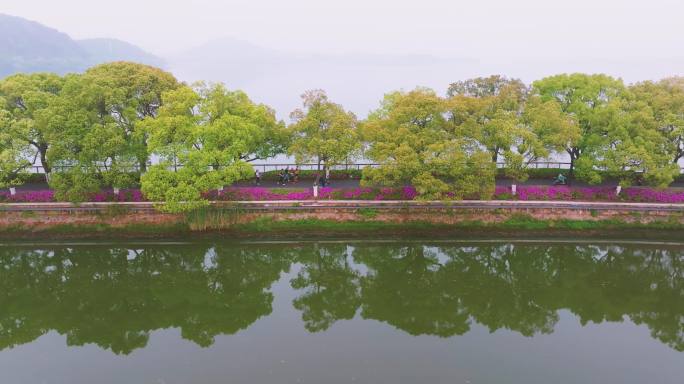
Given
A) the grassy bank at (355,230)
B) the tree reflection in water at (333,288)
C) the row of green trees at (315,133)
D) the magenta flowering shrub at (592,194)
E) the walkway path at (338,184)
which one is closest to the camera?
the tree reflection in water at (333,288)

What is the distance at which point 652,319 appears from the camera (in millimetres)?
22891

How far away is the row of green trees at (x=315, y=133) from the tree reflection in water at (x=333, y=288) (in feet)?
16.1

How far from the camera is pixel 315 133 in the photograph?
33281mm

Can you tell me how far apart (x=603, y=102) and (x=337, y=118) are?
2121 centimetres

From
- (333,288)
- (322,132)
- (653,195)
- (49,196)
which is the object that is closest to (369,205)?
(322,132)

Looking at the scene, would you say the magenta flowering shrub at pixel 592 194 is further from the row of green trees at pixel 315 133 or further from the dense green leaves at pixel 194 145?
the dense green leaves at pixel 194 145

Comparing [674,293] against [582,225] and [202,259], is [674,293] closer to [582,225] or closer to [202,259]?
[582,225]

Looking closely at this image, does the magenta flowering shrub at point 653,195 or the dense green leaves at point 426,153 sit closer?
the dense green leaves at point 426,153

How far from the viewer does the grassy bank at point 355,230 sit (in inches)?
1259

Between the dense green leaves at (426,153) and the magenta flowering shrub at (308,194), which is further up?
the dense green leaves at (426,153)

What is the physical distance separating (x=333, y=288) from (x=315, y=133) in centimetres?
1216

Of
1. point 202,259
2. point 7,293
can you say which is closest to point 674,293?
point 202,259

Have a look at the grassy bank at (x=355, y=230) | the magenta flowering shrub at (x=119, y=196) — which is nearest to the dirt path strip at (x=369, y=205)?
the magenta flowering shrub at (x=119, y=196)

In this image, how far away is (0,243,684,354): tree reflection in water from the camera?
22.6 m
